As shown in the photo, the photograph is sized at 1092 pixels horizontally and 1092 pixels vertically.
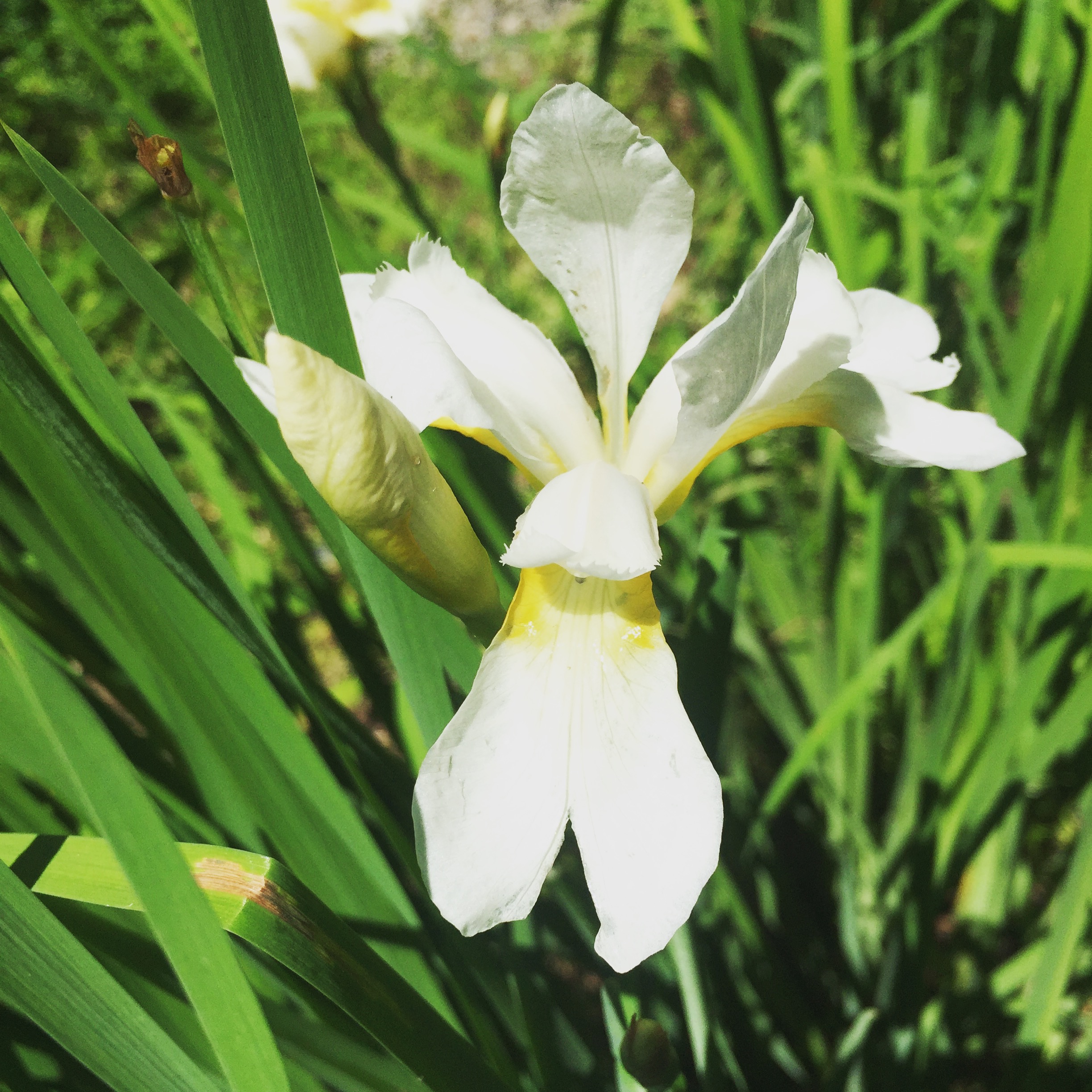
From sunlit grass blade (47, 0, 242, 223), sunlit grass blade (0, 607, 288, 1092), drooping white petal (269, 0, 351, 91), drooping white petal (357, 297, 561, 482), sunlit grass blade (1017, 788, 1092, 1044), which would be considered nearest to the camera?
sunlit grass blade (0, 607, 288, 1092)

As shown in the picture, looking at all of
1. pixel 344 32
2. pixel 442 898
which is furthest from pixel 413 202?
pixel 442 898

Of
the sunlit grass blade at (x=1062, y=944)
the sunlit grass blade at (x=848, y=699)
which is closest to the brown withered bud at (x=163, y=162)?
the sunlit grass blade at (x=848, y=699)

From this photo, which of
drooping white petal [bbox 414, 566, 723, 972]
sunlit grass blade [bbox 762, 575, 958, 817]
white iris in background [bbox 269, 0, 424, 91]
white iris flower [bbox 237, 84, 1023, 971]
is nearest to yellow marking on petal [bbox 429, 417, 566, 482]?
white iris flower [bbox 237, 84, 1023, 971]

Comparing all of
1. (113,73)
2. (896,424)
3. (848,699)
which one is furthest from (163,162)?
(848,699)

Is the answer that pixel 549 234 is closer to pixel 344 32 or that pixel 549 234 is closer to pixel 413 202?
pixel 413 202

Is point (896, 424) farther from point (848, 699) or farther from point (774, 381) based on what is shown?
point (848, 699)

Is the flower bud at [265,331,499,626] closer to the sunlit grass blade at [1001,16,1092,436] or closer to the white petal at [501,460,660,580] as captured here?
the white petal at [501,460,660,580]

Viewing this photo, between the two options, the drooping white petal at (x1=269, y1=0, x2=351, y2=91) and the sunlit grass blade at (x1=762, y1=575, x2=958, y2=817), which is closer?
the sunlit grass blade at (x1=762, y1=575, x2=958, y2=817)
